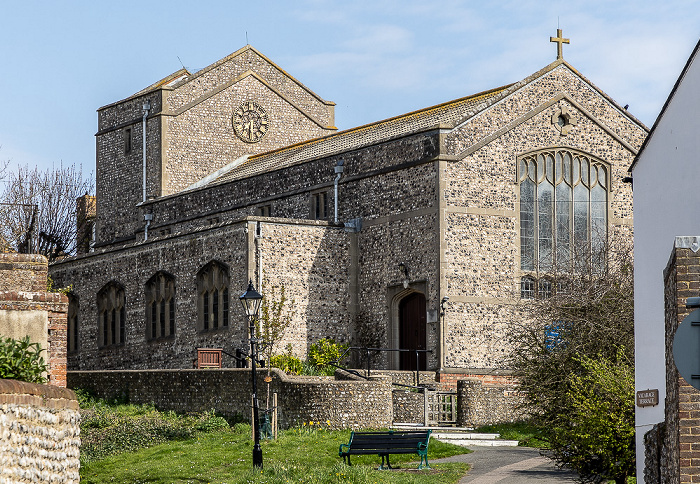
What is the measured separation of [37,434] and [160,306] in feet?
98.5

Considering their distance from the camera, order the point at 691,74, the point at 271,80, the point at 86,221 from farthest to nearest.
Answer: the point at 86,221 < the point at 271,80 < the point at 691,74

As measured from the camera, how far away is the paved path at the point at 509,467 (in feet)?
82.1

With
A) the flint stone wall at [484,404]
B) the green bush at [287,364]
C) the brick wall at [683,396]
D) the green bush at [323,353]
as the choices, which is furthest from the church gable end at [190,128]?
the brick wall at [683,396]

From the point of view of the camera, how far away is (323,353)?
A: 41.2m

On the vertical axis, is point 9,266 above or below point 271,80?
below

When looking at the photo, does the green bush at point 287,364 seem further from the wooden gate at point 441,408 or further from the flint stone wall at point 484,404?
the flint stone wall at point 484,404

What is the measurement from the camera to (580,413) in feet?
75.4

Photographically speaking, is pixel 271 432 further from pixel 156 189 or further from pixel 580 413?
pixel 156 189

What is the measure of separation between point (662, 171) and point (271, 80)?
38.4m

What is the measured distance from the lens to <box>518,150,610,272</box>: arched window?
41.4 m

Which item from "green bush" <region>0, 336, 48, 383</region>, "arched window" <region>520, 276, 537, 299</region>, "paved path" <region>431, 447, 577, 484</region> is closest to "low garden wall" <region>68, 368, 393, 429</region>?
"paved path" <region>431, 447, 577, 484</region>

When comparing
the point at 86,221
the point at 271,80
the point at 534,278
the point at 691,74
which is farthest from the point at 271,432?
the point at 86,221

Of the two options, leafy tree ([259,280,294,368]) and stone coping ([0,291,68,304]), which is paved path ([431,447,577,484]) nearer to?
stone coping ([0,291,68,304])

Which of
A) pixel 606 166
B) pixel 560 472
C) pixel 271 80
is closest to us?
pixel 560 472
